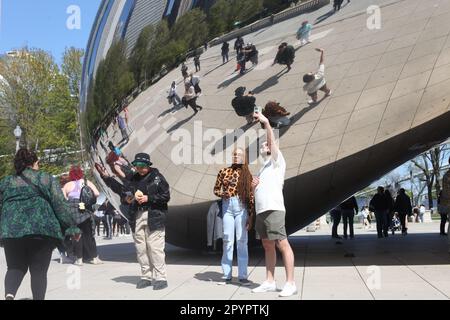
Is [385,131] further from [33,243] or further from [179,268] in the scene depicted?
[33,243]

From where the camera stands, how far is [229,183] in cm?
598

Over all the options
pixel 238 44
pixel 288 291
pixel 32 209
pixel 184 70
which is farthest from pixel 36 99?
pixel 288 291

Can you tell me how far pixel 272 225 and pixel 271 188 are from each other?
0.33m

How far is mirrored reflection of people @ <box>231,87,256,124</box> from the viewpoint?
6.16 meters

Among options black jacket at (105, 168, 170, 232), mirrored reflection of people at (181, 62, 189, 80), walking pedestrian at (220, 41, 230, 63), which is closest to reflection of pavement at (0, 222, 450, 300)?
black jacket at (105, 168, 170, 232)

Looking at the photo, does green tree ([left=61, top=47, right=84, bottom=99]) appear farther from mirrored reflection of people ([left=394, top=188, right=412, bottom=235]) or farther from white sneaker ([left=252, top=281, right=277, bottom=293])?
white sneaker ([left=252, top=281, right=277, bottom=293])

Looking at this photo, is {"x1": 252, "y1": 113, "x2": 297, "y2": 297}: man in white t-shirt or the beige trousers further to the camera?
the beige trousers

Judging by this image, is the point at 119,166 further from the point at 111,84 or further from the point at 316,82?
the point at 316,82

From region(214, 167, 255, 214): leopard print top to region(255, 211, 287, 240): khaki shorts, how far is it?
0.62m

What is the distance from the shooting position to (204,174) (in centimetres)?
662
